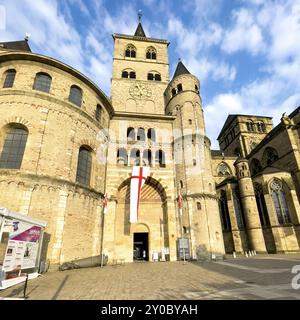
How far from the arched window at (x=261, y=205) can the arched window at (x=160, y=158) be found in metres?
14.1

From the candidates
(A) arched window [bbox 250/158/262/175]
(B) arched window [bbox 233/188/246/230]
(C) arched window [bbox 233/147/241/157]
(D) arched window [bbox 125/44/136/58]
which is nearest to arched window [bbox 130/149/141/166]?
(B) arched window [bbox 233/188/246/230]

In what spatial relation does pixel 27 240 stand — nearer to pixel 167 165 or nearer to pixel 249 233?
pixel 167 165

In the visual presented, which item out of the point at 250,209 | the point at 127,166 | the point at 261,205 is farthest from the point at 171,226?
the point at 261,205

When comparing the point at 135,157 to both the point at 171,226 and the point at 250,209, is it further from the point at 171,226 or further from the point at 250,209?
the point at 250,209

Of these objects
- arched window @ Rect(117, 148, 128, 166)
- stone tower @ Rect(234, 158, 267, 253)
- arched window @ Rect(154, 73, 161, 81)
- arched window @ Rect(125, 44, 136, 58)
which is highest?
arched window @ Rect(125, 44, 136, 58)

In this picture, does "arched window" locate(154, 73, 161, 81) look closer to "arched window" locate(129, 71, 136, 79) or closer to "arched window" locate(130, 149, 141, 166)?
"arched window" locate(129, 71, 136, 79)

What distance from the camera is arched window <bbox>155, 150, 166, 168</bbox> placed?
21.4m

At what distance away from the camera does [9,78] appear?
15391 mm

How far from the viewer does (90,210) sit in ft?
50.4

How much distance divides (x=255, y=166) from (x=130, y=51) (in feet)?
95.4

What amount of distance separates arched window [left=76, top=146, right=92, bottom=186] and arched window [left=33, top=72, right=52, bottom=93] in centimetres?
546

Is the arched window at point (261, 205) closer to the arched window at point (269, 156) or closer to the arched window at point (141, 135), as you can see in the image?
the arched window at point (269, 156)

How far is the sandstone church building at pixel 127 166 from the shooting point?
13305 millimetres

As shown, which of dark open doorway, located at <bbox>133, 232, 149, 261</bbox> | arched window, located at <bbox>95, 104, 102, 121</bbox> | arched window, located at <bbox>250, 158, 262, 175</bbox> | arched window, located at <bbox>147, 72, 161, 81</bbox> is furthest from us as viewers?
arched window, located at <bbox>250, 158, 262, 175</bbox>
